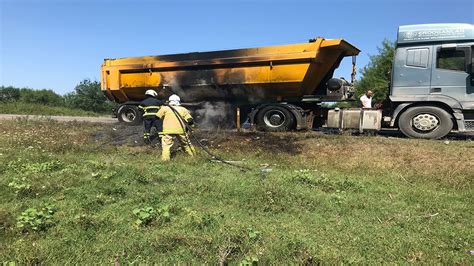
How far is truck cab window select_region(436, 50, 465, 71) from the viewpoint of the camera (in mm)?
8859

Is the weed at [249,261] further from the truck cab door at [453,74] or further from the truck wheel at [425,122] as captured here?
the truck cab door at [453,74]

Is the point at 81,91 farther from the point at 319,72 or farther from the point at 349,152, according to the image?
the point at 349,152

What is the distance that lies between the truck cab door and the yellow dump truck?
2291mm

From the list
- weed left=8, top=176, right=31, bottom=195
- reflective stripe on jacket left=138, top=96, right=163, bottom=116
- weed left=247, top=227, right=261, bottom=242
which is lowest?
weed left=247, top=227, right=261, bottom=242

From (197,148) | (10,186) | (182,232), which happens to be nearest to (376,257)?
(182,232)

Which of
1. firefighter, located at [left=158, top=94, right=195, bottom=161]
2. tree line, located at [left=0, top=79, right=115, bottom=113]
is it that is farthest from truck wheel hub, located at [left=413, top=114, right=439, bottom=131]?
tree line, located at [left=0, top=79, right=115, bottom=113]

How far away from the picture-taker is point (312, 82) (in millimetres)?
10812

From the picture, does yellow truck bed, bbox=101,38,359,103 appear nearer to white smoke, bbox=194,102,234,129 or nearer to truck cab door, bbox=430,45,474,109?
white smoke, bbox=194,102,234,129

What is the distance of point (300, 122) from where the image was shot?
34.8 feet

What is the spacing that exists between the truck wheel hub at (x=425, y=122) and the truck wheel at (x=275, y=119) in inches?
125

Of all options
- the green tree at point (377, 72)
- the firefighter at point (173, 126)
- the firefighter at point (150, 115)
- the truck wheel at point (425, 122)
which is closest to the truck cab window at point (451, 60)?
the truck wheel at point (425, 122)

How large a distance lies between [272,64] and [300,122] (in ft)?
5.89

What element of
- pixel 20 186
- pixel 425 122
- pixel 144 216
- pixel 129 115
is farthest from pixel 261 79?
pixel 144 216

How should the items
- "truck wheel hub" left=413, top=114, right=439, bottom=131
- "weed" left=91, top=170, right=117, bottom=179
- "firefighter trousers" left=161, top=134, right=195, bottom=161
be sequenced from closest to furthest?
"weed" left=91, top=170, right=117, bottom=179, "firefighter trousers" left=161, top=134, right=195, bottom=161, "truck wheel hub" left=413, top=114, right=439, bottom=131
